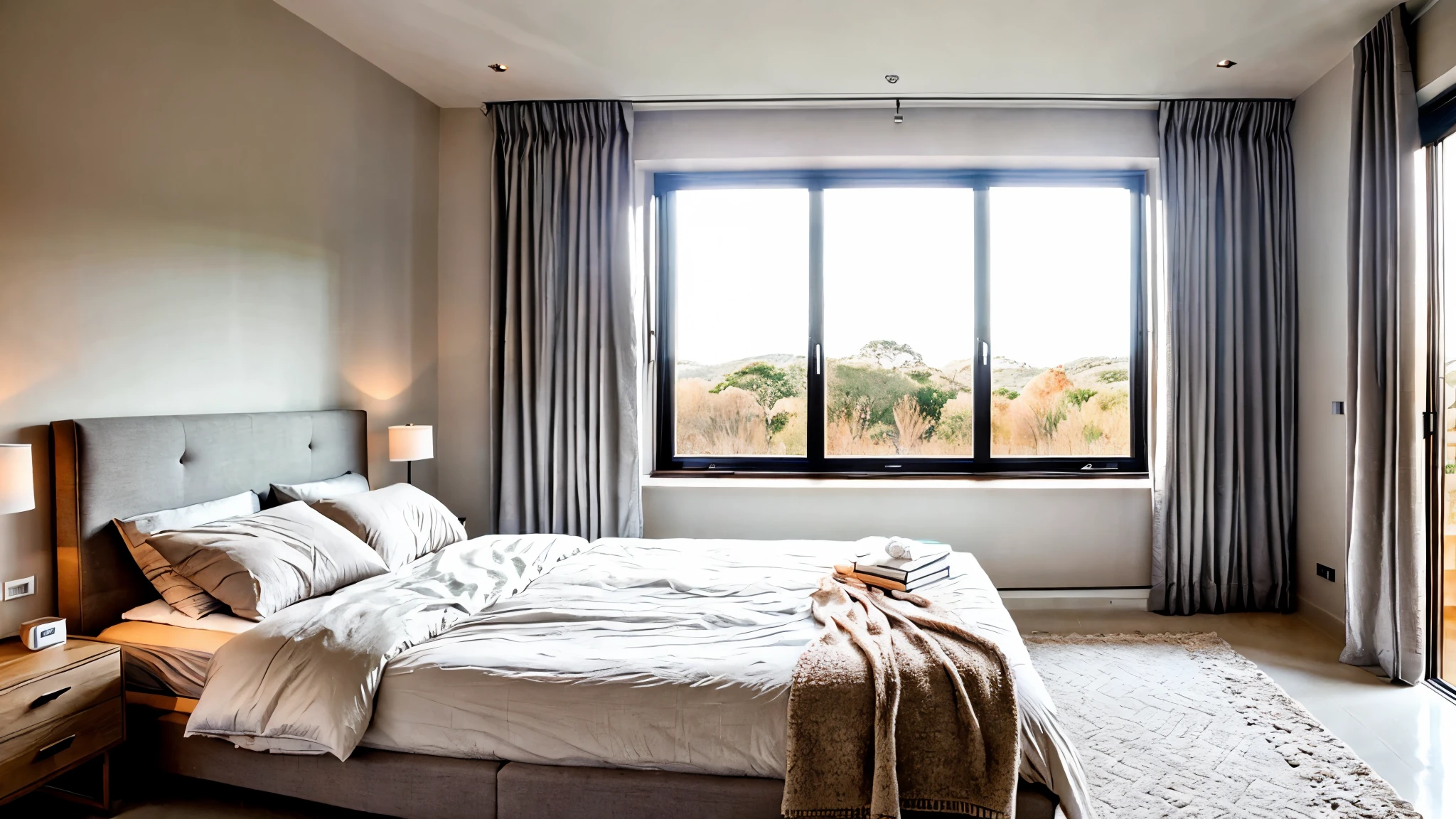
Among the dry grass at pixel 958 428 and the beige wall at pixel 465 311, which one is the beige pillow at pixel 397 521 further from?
the dry grass at pixel 958 428

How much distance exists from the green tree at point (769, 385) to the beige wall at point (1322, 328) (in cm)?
254

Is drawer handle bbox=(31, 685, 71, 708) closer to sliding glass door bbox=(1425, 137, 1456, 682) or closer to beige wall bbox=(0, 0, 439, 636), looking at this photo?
beige wall bbox=(0, 0, 439, 636)

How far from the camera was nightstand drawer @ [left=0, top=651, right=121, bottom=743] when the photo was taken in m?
1.73

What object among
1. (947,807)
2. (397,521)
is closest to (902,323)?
(397,521)

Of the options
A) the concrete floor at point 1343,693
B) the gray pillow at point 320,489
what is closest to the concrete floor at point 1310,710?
the concrete floor at point 1343,693

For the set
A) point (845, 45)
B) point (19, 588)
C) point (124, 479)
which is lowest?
point (19, 588)

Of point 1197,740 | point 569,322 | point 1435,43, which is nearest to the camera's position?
point 1197,740

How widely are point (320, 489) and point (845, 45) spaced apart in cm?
285

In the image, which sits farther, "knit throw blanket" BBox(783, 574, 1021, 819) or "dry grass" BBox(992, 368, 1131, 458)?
"dry grass" BBox(992, 368, 1131, 458)

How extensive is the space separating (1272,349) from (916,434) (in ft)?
5.97

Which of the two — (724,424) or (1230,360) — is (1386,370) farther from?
(724,424)

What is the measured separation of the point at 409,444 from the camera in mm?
3367

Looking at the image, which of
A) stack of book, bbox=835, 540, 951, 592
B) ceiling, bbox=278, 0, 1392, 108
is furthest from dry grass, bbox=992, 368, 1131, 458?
stack of book, bbox=835, 540, 951, 592

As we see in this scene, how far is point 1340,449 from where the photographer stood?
11.1 feet
